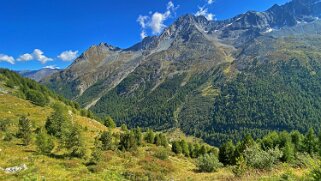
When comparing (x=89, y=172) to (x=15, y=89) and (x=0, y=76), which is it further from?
(x=0, y=76)

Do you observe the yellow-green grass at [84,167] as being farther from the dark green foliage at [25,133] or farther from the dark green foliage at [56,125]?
the dark green foliage at [56,125]

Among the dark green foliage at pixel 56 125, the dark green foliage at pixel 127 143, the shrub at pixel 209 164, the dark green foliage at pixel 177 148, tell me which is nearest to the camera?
the shrub at pixel 209 164

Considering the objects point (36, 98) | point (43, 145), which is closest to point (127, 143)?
point (43, 145)

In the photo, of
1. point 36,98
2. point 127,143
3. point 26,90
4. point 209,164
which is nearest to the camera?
point 209,164

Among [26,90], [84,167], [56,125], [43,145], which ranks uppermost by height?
[26,90]

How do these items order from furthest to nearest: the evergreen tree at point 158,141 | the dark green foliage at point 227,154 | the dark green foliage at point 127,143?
the evergreen tree at point 158,141
the dark green foliage at point 227,154
the dark green foliage at point 127,143

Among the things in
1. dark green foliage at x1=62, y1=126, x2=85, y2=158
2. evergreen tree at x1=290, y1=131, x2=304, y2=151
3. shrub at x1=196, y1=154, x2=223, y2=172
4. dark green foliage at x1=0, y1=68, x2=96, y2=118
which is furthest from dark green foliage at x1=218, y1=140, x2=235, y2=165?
dark green foliage at x1=0, y1=68, x2=96, y2=118

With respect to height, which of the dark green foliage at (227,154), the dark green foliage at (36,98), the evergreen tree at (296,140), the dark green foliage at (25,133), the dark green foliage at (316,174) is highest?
the dark green foliage at (36,98)

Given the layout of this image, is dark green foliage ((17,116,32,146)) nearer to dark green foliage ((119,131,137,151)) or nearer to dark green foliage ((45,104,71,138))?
dark green foliage ((45,104,71,138))

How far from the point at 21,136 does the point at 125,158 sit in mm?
16935

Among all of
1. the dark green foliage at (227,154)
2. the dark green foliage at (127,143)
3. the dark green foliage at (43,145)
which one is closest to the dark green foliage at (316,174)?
the dark green foliage at (43,145)

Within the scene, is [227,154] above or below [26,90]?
below

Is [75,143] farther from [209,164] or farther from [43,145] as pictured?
[209,164]

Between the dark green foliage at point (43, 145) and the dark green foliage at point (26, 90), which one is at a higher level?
the dark green foliage at point (26, 90)
